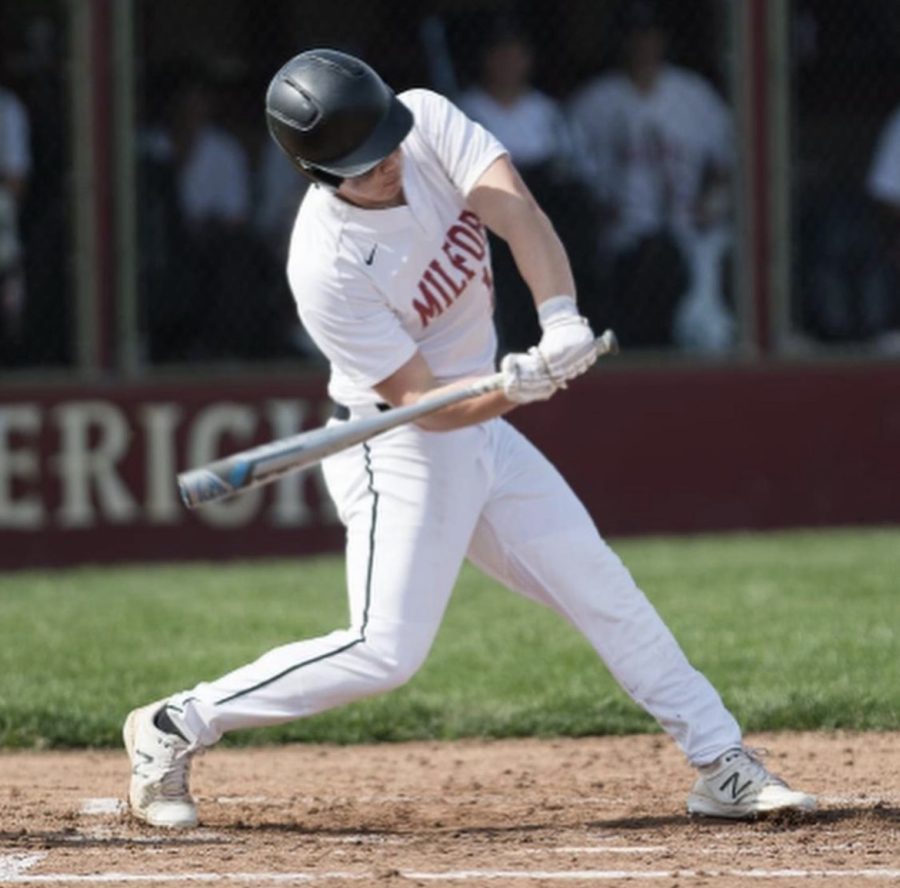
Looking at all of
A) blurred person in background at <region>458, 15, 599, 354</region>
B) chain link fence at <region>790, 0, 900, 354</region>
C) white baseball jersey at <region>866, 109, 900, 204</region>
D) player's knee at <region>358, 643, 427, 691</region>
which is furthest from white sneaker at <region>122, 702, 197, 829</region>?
white baseball jersey at <region>866, 109, 900, 204</region>

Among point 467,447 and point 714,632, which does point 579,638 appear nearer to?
point 714,632

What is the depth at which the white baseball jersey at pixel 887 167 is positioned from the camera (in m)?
11.7

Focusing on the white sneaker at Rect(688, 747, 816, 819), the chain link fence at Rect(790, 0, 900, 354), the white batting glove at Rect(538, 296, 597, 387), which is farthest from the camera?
the chain link fence at Rect(790, 0, 900, 354)

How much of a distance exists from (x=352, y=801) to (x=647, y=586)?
12.1 ft

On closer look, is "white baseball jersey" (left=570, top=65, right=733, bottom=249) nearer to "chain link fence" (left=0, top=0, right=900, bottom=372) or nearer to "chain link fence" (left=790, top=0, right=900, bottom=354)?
"chain link fence" (left=0, top=0, right=900, bottom=372)

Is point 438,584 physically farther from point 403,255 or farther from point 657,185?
point 657,185

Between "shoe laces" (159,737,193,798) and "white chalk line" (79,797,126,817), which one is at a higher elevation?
"shoe laces" (159,737,193,798)

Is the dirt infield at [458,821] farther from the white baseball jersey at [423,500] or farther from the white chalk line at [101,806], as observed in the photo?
the white baseball jersey at [423,500]

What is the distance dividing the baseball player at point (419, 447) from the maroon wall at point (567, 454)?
5.39 meters

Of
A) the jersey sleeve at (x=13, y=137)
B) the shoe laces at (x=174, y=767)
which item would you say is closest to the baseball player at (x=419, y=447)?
the shoe laces at (x=174, y=767)

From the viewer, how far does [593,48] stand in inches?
445

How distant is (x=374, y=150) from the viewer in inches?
195

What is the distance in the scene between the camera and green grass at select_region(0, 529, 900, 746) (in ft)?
22.9

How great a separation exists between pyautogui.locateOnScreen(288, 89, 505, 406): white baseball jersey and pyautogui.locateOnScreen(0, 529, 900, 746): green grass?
2103 mm
